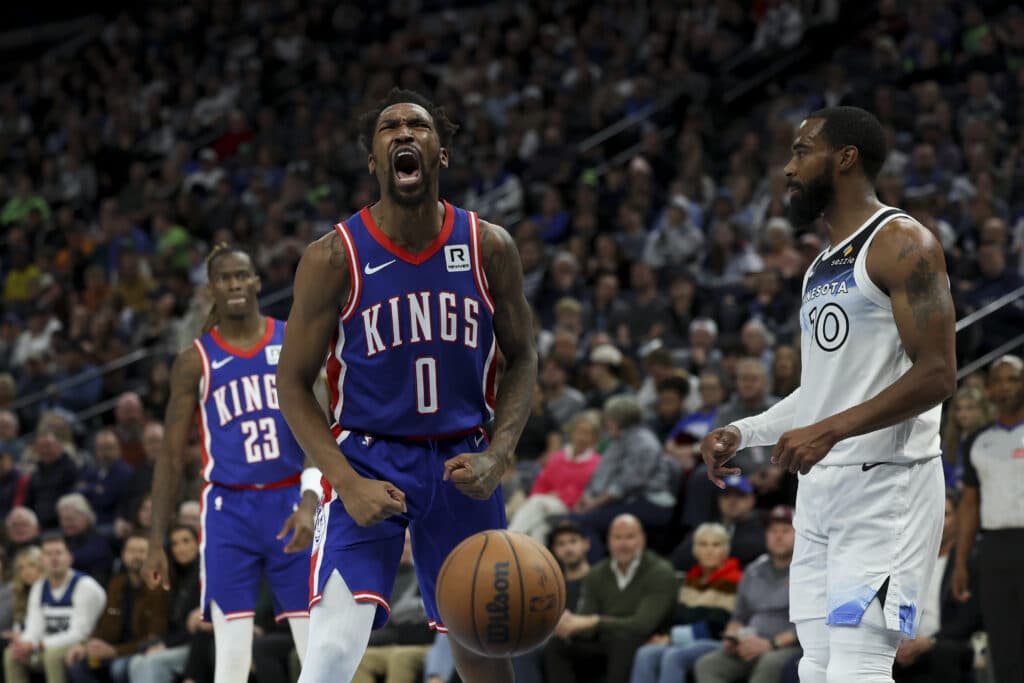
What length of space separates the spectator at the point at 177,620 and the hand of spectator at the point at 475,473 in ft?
18.5

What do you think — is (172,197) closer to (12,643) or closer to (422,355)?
(12,643)

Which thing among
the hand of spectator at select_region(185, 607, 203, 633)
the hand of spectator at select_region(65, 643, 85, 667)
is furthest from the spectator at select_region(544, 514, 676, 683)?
the hand of spectator at select_region(65, 643, 85, 667)

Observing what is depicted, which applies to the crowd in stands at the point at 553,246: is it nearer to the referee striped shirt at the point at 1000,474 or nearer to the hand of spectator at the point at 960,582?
the hand of spectator at the point at 960,582

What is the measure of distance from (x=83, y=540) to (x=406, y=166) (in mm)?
7426

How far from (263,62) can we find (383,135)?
53.1 ft

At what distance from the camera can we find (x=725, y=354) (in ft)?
35.3

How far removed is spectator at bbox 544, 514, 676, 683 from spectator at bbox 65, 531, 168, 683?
3.08 m

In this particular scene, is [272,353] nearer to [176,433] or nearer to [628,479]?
[176,433]

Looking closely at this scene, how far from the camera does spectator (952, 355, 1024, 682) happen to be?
7.44 meters

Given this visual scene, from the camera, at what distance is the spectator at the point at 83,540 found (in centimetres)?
1104

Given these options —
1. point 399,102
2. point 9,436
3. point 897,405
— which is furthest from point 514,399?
point 9,436

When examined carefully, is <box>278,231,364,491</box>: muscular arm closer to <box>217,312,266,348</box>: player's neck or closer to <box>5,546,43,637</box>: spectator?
<box>217,312,266,348</box>: player's neck

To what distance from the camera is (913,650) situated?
757cm

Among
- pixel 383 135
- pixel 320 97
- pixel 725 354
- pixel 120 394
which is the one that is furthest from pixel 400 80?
pixel 383 135
